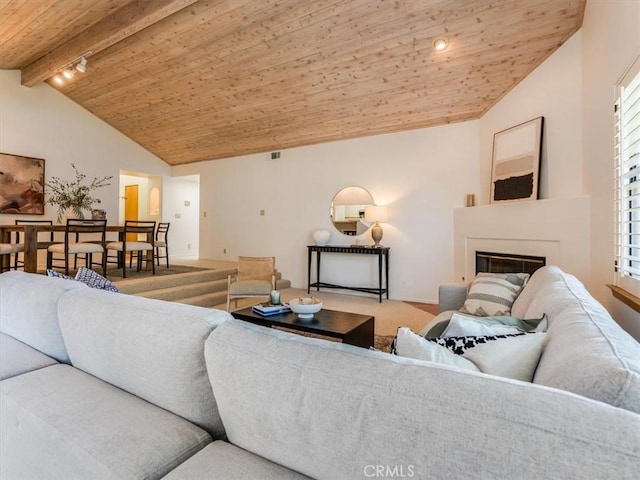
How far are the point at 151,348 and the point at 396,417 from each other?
819 millimetres

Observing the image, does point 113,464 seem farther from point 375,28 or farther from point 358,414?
point 375,28

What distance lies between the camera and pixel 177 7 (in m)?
3.20

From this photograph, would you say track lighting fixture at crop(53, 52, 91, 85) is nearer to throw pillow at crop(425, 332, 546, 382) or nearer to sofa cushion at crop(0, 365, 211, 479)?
sofa cushion at crop(0, 365, 211, 479)

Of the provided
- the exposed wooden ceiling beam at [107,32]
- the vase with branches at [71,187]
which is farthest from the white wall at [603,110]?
the vase with branches at [71,187]

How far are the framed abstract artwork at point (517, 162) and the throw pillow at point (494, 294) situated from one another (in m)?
1.38

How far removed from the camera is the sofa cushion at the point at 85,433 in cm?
84

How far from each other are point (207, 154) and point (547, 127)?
594 centimetres

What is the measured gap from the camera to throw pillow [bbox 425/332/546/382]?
91 centimetres

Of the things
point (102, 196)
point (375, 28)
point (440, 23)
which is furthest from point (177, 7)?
Answer: point (102, 196)

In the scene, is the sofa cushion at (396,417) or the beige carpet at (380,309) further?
the beige carpet at (380,309)

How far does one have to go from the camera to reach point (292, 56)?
12.8 ft

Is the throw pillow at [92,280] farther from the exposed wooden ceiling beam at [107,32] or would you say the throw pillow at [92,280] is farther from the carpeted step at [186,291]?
the exposed wooden ceiling beam at [107,32]

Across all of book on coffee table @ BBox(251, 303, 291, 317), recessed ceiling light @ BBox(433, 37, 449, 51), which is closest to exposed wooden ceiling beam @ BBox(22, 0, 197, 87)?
recessed ceiling light @ BBox(433, 37, 449, 51)

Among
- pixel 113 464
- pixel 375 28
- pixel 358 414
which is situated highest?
pixel 375 28
